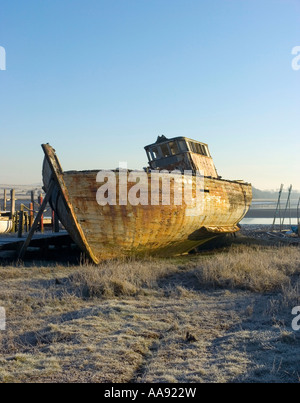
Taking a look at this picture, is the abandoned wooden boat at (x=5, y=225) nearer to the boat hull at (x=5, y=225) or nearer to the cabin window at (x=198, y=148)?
the boat hull at (x=5, y=225)

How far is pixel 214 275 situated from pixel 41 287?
12.7ft

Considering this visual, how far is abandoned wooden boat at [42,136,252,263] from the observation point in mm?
10109

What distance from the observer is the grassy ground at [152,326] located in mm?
3742

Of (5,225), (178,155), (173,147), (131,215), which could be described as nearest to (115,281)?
(131,215)

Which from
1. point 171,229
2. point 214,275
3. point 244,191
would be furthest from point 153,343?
point 244,191

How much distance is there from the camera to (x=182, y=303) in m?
6.60

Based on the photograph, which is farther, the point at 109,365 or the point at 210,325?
the point at 210,325

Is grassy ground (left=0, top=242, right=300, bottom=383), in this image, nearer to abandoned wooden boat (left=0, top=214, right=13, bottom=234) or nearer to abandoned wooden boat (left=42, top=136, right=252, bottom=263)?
abandoned wooden boat (left=42, top=136, right=252, bottom=263)

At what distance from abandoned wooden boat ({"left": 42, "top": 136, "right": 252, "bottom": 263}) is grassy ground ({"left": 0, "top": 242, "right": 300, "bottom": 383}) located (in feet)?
5.51

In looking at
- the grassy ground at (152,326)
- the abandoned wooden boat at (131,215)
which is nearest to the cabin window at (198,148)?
the abandoned wooden boat at (131,215)

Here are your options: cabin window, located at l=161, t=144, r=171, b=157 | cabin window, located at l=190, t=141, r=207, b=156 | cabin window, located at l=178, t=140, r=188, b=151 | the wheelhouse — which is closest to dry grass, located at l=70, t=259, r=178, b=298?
the wheelhouse

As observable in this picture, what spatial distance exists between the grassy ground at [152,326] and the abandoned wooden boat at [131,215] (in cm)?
168

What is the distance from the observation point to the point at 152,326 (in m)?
5.27

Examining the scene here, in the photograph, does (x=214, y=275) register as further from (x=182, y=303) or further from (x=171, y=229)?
(x=171, y=229)
